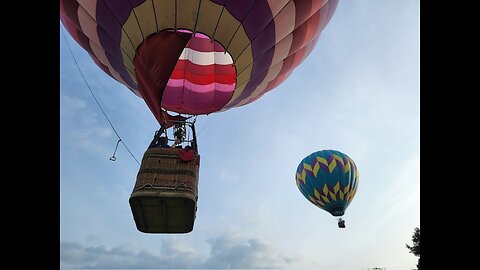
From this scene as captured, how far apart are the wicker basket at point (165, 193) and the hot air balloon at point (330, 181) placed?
10.8 m

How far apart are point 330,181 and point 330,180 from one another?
0.04m

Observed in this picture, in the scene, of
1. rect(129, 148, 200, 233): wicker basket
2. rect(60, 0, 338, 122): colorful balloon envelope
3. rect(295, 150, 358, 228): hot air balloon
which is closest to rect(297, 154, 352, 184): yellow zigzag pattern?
rect(295, 150, 358, 228): hot air balloon

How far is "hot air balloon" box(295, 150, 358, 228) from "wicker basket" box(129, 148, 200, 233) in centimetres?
1076

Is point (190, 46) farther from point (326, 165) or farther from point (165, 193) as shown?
point (326, 165)

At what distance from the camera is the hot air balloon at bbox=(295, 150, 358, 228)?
577 inches

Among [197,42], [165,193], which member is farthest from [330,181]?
[165,193]

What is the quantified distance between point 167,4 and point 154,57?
729mm

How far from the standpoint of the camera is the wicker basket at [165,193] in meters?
4.19

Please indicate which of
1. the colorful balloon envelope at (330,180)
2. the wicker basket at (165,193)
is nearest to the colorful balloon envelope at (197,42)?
the wicker basket at (165,193)

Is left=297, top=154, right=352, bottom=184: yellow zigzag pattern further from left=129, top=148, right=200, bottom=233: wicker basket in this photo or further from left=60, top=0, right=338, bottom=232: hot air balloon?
left=129, top=148, right=200, bottom=233: wicker basket
